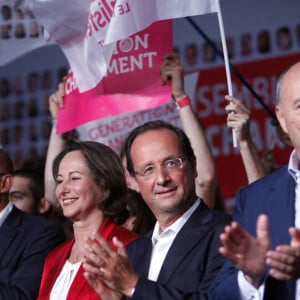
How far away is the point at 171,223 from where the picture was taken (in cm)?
425

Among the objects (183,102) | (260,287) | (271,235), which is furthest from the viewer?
(183,102)

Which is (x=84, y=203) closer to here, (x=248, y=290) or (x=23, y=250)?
(x=23, y=250)

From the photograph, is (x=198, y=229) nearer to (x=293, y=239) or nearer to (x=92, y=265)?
(x=92, y=265)

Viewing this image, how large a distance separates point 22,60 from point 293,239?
509cm

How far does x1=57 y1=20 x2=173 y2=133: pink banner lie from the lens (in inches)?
206

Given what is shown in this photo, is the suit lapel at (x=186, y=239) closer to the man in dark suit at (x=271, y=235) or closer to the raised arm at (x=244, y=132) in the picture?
the man in dark suit at (x=271, y=235)

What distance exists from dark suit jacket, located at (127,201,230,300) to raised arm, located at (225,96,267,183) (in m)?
0.57

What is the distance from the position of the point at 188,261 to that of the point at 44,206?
203 cm

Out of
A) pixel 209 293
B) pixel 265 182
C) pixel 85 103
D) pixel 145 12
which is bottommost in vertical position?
pixel 209 293

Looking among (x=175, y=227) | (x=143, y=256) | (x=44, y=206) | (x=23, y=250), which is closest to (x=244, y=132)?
(x=175, y=227)

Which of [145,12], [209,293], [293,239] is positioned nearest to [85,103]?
[145,12]

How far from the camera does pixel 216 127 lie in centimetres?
703

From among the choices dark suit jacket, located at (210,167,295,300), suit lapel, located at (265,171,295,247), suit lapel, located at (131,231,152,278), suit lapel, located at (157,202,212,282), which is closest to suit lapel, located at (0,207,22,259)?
suit lapel, located at (131,231,152,278)

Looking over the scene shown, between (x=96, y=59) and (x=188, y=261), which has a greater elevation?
(x=96, y=59)
